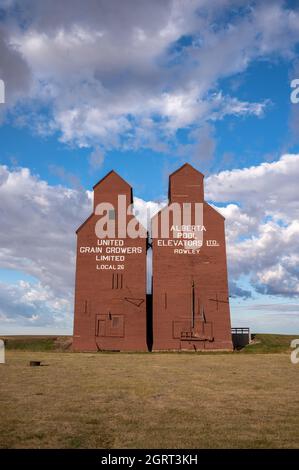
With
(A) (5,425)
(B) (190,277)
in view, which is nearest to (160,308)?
(B) (190,277)

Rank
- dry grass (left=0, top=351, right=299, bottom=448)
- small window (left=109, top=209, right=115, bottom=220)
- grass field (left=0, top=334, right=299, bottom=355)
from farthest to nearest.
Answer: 1. small window (left=109, top=209, right=115, bottom=220)
2. grass field (left=0, top=334, right=299, bottom=355)
3. dry grass (left=0, top=351, right=299, bottom=448)

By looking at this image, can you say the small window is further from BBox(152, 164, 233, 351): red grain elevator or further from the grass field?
the grass field

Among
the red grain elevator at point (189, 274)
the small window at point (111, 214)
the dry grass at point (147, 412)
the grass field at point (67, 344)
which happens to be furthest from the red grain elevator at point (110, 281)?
the dry grass at point (147, 412)

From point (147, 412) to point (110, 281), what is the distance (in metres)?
29.1

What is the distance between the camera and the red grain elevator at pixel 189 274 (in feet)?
122

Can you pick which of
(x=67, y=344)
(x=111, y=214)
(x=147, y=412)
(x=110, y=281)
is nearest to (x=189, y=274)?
(x=110, y=281)

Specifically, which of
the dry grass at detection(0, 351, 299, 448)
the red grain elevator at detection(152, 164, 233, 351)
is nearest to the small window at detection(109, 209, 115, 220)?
the red grain elevator at detection(152, 164, 233, 351)

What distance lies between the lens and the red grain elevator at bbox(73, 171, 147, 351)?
3731 cm

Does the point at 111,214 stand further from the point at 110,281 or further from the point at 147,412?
the point at 147,412

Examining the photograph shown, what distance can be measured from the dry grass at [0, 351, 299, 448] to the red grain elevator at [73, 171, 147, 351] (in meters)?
21.0

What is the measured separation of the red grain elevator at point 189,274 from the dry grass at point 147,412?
20.8 m

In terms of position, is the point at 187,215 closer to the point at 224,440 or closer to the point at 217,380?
the point at 217,380

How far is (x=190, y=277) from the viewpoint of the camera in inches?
1502

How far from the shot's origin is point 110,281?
126 ft
